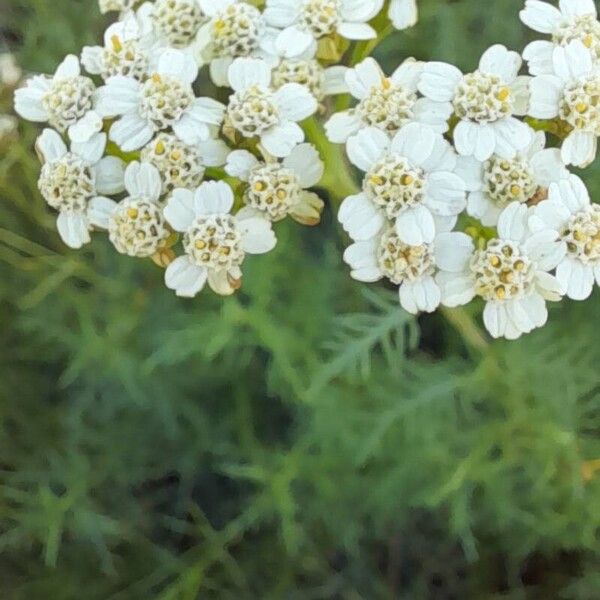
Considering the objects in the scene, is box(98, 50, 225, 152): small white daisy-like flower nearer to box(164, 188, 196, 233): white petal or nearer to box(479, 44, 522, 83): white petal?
box(164, 188, 196, 233): white petal

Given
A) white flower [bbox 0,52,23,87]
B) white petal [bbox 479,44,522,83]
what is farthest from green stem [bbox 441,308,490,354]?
white flower [bbox 0,52,23,87]

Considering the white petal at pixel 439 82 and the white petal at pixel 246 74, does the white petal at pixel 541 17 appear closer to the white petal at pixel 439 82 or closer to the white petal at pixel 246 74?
the white petal at pixel 439 82

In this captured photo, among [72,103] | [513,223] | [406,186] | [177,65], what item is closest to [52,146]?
[72,103]

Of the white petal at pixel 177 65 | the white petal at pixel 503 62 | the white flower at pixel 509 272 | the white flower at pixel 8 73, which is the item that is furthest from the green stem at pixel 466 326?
the white flower at pixel 8 73

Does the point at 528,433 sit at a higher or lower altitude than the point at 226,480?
higher

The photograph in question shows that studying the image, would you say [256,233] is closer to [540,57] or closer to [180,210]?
[180,210]

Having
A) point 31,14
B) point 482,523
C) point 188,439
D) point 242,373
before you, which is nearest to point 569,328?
point 482,523

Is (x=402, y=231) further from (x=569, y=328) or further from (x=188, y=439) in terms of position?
(x=188, y=439)
